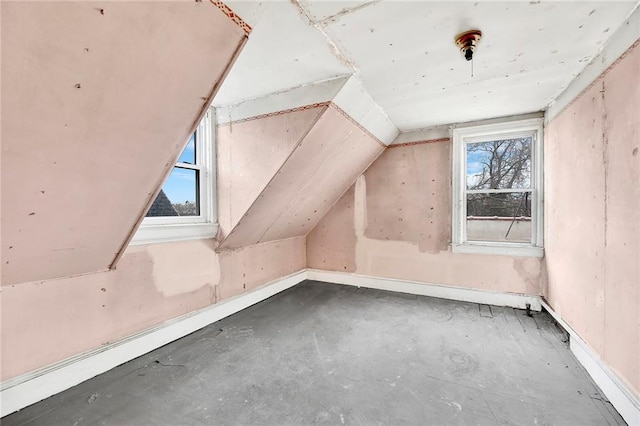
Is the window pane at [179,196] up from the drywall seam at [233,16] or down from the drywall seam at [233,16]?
down

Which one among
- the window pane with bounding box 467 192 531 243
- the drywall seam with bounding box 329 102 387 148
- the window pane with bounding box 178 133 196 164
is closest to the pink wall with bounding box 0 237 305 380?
the window pane with bounding box 178 133 196 164

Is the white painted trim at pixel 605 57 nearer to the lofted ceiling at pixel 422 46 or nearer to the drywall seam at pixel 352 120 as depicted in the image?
the lofted ceiling at pixel 422 46

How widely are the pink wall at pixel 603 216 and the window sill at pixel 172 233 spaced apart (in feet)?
9.45

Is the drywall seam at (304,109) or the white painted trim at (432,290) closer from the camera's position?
the drywall seam at (304,109)

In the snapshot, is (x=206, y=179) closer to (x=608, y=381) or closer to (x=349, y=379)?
(x=349, y=379)

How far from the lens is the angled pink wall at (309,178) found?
92.4 inches

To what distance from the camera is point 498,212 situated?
423 cm

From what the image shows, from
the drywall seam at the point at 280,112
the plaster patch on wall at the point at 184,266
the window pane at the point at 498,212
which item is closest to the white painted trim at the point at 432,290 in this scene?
the window pane at the point at 498,212

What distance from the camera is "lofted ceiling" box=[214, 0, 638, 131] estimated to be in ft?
4.40

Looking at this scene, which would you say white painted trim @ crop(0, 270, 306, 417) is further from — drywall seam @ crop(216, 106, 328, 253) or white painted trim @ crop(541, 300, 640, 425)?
white painted trim @ crop(541, 300, 640, 425)

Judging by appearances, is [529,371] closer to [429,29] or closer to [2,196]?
[429,29]

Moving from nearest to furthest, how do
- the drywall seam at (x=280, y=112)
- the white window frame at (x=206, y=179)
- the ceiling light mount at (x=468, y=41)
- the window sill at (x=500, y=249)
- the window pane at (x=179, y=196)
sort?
the ceiling light mount at (x=468, y=41) → the drywall seam at (x=280, y=112) → the window pane at (x=179, y=196) → the white window frame at (x=206, y=179) → the window sill at (x=500, y=249)

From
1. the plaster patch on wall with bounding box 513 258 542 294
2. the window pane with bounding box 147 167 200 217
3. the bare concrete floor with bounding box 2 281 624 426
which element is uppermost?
the window pane with bounding box 147 167 200 217

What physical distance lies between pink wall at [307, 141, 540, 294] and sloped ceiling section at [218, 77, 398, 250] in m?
0.52
